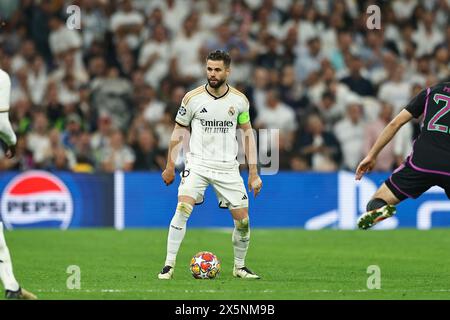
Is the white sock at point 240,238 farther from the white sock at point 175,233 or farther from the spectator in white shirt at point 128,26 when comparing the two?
the spectator in white shirt at point 128,26

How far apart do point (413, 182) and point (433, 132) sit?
531 mm

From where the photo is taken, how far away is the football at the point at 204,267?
1209 cm

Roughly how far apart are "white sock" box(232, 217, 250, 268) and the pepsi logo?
328 inches

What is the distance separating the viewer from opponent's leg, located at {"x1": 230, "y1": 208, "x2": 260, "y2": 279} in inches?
482

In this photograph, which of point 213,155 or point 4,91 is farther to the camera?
point 213,155

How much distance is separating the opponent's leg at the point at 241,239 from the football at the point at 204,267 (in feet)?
1.09

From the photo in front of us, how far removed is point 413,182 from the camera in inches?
413

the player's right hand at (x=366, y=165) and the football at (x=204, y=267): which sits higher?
the player's right hand at (x=366, y=165)

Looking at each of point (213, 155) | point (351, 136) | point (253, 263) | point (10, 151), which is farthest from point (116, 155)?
point (10, 151)

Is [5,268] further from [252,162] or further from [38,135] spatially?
[38,135]

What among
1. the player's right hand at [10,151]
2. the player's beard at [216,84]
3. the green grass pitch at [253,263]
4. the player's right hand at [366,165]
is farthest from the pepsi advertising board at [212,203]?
the player's right hand at [10,151]

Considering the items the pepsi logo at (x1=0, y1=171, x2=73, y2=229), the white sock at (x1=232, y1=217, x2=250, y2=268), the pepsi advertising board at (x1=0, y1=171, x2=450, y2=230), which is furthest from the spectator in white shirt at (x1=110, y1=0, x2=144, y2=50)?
the white sock at (x1=232, y1=217, x2=250, y2=268)

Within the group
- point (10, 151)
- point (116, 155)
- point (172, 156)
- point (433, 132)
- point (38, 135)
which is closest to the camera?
point (10, 151)
